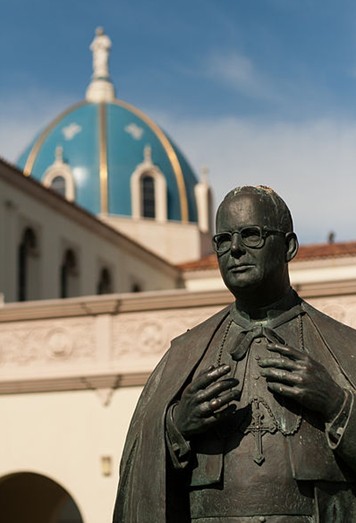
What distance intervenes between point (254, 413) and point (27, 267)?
75.1 feet

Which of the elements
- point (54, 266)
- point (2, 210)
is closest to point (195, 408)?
point (2, 210)

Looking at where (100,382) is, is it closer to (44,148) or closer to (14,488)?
(14,488)

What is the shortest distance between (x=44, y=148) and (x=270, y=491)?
35.6 meters

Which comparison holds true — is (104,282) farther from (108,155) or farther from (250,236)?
(250,236)

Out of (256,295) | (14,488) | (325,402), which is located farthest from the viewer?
(14,488)

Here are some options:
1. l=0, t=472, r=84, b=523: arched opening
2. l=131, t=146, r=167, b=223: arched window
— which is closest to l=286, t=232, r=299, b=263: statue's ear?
l=0, t=472, r=84, b=523: arched opening

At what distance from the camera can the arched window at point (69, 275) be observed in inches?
1111

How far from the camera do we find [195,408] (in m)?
3.52

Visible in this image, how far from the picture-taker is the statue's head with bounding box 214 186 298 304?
3.66 m

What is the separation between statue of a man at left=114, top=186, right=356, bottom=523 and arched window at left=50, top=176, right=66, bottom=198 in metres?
33.4

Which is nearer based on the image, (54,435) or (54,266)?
(54,435)

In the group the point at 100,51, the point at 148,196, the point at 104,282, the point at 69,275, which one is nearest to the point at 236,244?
the point at 69,275

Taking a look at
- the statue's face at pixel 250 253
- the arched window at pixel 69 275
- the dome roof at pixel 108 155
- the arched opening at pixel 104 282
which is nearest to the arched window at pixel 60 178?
the dome roof at pixel 108 155

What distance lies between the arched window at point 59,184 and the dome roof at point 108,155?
0.42 m
